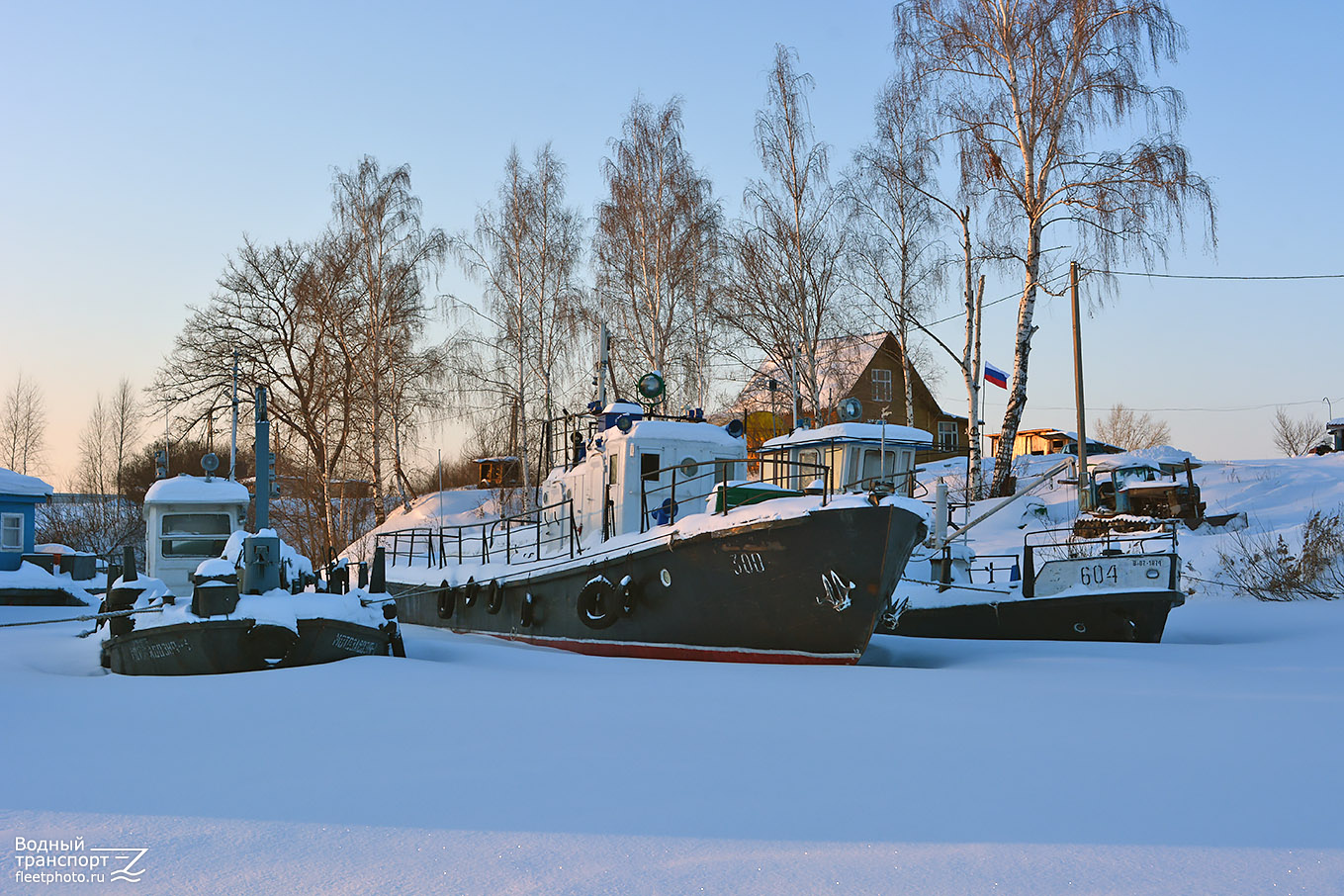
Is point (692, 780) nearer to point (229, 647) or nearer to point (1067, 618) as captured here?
point (229, 647)

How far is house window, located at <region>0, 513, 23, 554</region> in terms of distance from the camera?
23.7 m

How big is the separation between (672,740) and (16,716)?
4419mm

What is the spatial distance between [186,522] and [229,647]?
7.97m

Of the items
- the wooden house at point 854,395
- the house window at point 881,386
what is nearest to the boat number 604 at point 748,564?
the wooden house at point 854,395

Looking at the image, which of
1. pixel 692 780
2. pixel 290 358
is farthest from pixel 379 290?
pixel 692 780

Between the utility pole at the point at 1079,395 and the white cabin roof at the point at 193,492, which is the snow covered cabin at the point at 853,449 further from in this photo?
the white cabin roof at the point at 193,492

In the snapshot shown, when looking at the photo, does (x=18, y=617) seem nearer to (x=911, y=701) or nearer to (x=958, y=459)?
(x=911, y=701)

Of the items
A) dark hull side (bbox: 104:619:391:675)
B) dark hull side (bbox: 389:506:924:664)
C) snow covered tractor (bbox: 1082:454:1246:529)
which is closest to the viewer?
dark hull side (bbox: 104:619:391:675)

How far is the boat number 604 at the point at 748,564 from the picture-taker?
10.3m

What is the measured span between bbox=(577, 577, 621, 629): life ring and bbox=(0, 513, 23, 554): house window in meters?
18.8

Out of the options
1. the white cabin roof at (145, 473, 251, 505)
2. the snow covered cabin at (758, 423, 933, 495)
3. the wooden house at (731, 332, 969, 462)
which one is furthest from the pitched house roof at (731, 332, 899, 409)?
the white cabin roof at (145, 473, 251, 505)

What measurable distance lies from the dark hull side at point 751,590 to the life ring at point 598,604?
0.01 metres

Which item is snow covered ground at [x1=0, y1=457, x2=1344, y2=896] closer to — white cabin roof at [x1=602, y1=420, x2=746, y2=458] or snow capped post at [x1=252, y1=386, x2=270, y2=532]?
snow capped post at [x1=252, y1=386, x2=270, y2=532]

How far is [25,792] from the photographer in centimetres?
453
